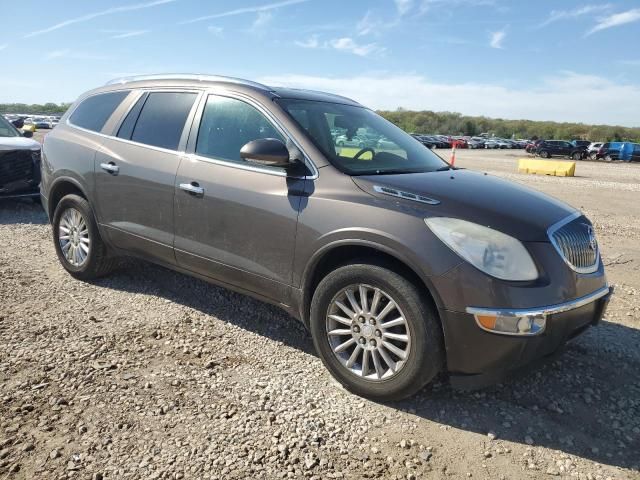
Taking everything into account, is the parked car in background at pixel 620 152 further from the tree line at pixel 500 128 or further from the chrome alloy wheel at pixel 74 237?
the tree line at pixel 500 128

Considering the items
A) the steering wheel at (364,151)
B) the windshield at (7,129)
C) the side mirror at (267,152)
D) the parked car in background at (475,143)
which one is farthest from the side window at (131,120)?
the parked car in background at (475,143)

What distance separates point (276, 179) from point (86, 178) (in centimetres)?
218

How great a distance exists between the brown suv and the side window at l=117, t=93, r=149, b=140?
14 mm

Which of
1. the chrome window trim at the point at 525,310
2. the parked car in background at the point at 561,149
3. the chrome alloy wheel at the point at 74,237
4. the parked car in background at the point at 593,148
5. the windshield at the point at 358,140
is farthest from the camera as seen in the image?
the parked car in background at the point at 561,149

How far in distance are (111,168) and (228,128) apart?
1241 millimetres

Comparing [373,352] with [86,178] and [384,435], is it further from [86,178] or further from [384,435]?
[86,178]

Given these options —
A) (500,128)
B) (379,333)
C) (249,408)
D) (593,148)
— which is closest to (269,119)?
(379,333)

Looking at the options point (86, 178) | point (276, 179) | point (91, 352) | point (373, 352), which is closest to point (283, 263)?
point (276, 179)

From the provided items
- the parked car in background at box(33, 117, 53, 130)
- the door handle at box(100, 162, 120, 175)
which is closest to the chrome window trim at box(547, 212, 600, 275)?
the door handle at box(100, 162, 120, 175)

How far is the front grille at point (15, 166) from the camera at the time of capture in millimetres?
7855

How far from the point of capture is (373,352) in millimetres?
2990

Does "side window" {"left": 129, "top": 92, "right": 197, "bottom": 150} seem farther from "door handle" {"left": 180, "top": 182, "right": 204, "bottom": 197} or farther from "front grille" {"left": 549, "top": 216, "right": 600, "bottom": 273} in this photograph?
"front grille" {"left": 549, "top": 216, "right": 600, "bottom": 273}

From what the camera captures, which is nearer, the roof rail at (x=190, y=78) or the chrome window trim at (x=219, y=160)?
the chrome window trim at (x=219, y=160)

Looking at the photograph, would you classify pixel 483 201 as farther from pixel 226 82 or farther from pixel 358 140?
pixel 226 82
